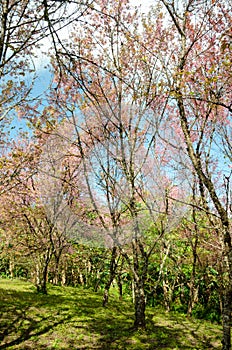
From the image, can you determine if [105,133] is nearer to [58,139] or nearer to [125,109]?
[125,109]

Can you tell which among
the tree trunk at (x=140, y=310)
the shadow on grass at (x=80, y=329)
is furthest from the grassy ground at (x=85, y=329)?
the tree trunk at (x=140, y=310)

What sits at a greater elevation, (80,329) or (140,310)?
(140,310)

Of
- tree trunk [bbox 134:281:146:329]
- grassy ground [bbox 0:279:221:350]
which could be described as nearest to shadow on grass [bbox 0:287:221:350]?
grassy ground [bbox 0:279:221:350]

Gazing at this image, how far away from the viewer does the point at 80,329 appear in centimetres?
699

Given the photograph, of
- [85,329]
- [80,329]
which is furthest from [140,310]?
[80,329]

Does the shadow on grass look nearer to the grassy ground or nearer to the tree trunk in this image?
the grassy ground

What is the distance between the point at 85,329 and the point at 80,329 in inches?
4.3

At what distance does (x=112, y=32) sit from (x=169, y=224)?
4773 mm

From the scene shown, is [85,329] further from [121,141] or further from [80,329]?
[121,141]

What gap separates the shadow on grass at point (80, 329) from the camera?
608cm

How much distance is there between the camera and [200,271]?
1130cm

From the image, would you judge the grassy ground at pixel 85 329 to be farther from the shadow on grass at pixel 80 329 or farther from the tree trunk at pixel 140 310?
the tree trunk at pixel 140 310

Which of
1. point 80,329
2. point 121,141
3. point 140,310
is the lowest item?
point 80,329

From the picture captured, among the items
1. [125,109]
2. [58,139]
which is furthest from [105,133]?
[58,139]
